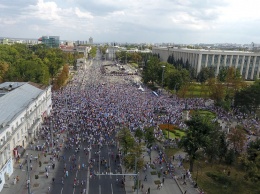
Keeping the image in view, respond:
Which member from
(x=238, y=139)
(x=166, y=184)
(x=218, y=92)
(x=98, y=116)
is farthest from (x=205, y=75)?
(x=166, y=184)

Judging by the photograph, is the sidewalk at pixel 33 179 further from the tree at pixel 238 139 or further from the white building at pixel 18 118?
the tree at pixel 238 139

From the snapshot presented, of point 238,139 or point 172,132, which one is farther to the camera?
point 172,132

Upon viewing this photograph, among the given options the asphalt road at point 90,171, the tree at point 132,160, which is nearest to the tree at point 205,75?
the asphalt road at point 90,171

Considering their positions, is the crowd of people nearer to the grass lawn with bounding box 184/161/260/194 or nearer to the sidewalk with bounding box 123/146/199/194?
the sidewalk with bounding box 123/146/199/194

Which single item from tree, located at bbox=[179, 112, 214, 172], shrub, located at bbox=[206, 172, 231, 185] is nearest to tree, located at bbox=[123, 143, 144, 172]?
tree, located at bbox=[179, 112, 214, 172]

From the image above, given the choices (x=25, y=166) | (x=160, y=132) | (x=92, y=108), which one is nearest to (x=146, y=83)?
(x=92, y=108)

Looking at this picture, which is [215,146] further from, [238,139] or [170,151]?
[170,151]
